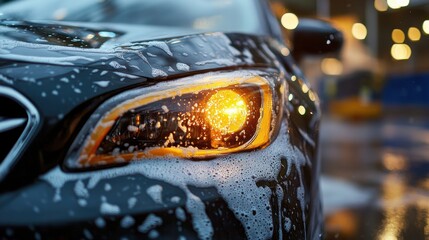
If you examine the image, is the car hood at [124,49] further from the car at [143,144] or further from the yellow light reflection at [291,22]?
the yellow light reflection at [291,22]

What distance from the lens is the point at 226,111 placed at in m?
1.48

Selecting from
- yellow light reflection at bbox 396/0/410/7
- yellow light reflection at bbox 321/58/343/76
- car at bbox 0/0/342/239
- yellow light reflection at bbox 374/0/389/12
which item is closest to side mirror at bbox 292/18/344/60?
car at bbox 0/0/342/239

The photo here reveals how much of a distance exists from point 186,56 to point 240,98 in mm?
216

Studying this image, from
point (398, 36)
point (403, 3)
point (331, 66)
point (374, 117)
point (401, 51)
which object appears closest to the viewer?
point (403, 3)

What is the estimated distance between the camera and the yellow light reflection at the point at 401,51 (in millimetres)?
18097

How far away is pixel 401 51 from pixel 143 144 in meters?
18.7

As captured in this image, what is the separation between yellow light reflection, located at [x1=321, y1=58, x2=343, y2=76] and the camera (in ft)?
64.1

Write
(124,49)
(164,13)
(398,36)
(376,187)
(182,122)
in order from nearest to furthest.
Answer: (182,122)
(124,49)
(164,13)
(376,187)
(398,36)

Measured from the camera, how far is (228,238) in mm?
1334

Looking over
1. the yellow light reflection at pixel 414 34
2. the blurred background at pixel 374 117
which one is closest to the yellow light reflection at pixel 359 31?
the blurred background at pixel 374 117

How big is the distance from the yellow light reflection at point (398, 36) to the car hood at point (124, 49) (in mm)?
17731

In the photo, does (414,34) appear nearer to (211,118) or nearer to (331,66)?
(331,66)

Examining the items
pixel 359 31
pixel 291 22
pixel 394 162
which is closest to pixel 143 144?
pixel 291 22

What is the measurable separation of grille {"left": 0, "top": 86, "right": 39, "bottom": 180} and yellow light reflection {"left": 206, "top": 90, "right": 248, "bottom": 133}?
445mm
